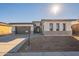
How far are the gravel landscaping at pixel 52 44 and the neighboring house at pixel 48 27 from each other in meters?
0.22

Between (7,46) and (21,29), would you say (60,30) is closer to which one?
(21,29)

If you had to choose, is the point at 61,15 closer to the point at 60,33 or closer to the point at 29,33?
the point at 60,33

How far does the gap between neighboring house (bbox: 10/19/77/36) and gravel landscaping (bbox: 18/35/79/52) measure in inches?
8.6

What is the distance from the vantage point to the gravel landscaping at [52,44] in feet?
17.4

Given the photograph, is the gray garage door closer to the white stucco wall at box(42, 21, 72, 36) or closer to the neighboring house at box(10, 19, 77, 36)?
the neighboring house at box(10, 19, 77, 36)

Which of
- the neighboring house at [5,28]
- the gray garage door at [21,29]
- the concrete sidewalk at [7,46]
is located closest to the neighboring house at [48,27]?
the gray garage door at [21,29]

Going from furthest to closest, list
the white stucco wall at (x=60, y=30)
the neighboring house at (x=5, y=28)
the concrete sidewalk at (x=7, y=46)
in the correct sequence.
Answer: the white stucco wall at (x=60, y=30) < the neighboring house at (x=5, y=28) < the concrete sidewalk at (x=7, y=46)

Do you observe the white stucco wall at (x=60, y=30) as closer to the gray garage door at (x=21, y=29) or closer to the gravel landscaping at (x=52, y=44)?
the gravel landscaping at (x=52, y=44)

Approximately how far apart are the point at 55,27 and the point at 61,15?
55 centimetres

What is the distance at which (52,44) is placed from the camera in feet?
18.9

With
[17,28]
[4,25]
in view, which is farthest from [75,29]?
[4,25]

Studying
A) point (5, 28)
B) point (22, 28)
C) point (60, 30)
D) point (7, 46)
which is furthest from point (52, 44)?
point (5, 28)

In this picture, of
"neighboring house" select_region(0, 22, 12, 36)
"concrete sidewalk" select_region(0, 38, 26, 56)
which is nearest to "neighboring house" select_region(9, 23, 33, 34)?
"neighboring house" select_region(0, 22, 12, 36)

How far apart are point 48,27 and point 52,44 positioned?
0.73 metres
